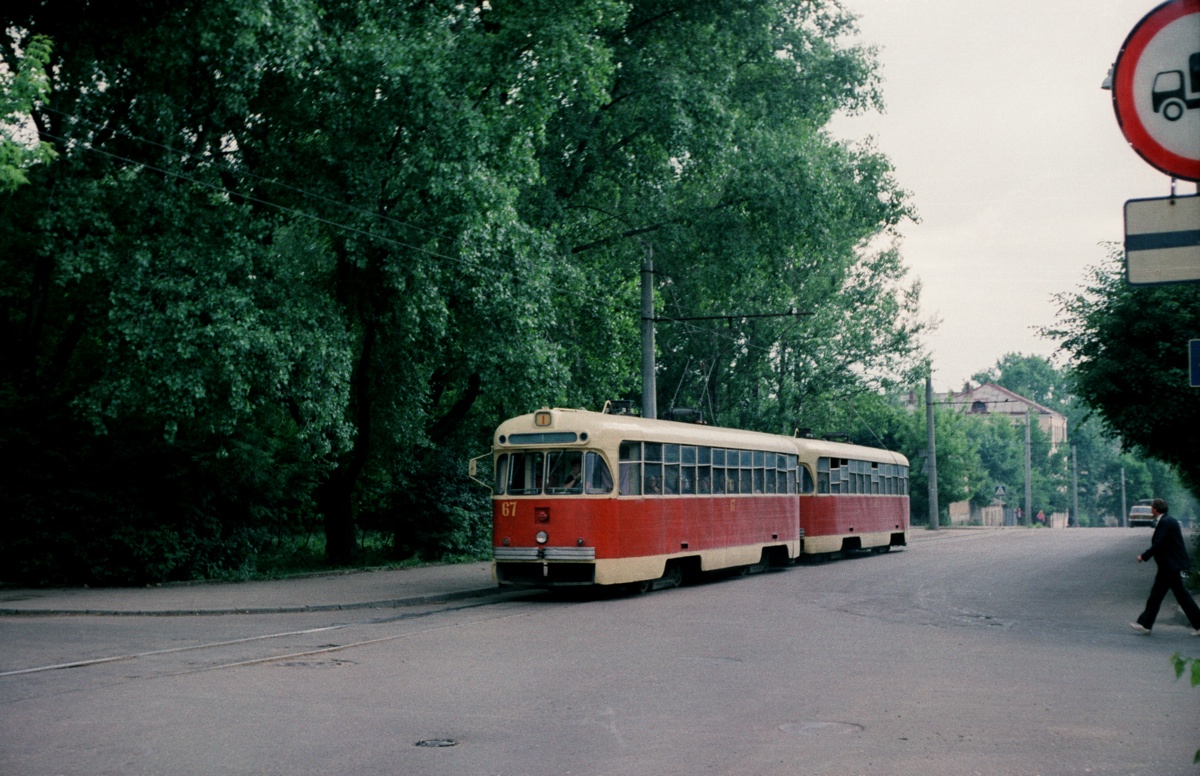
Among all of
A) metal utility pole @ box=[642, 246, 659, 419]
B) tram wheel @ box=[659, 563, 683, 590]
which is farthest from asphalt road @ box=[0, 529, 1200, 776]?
metal utility pole @ box=[642, 246, 659, 419]

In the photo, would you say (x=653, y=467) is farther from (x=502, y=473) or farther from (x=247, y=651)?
(x=247, y=651)

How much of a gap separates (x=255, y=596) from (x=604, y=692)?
37.0 ft

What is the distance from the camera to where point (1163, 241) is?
13.5 feet

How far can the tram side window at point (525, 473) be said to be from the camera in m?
20.4

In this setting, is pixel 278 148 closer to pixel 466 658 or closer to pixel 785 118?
pixel 466 658

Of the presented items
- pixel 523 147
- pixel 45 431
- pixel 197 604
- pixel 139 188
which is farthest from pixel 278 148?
pixel 197 604

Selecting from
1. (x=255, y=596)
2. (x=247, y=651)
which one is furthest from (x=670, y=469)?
(x=247, y=651)

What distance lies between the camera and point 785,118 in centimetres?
3362

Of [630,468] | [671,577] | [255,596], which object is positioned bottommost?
[255,596]

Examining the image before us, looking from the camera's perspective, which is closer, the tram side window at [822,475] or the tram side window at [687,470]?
the tram side window at [687,470]

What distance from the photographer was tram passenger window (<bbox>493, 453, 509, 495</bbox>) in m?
20.7

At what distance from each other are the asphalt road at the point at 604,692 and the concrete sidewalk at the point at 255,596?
545mm

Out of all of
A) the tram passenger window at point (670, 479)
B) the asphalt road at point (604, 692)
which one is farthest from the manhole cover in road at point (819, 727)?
the tram passenger window at point (670, 479)

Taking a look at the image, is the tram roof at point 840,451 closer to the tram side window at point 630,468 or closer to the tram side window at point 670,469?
the tram side window at point 670,469
